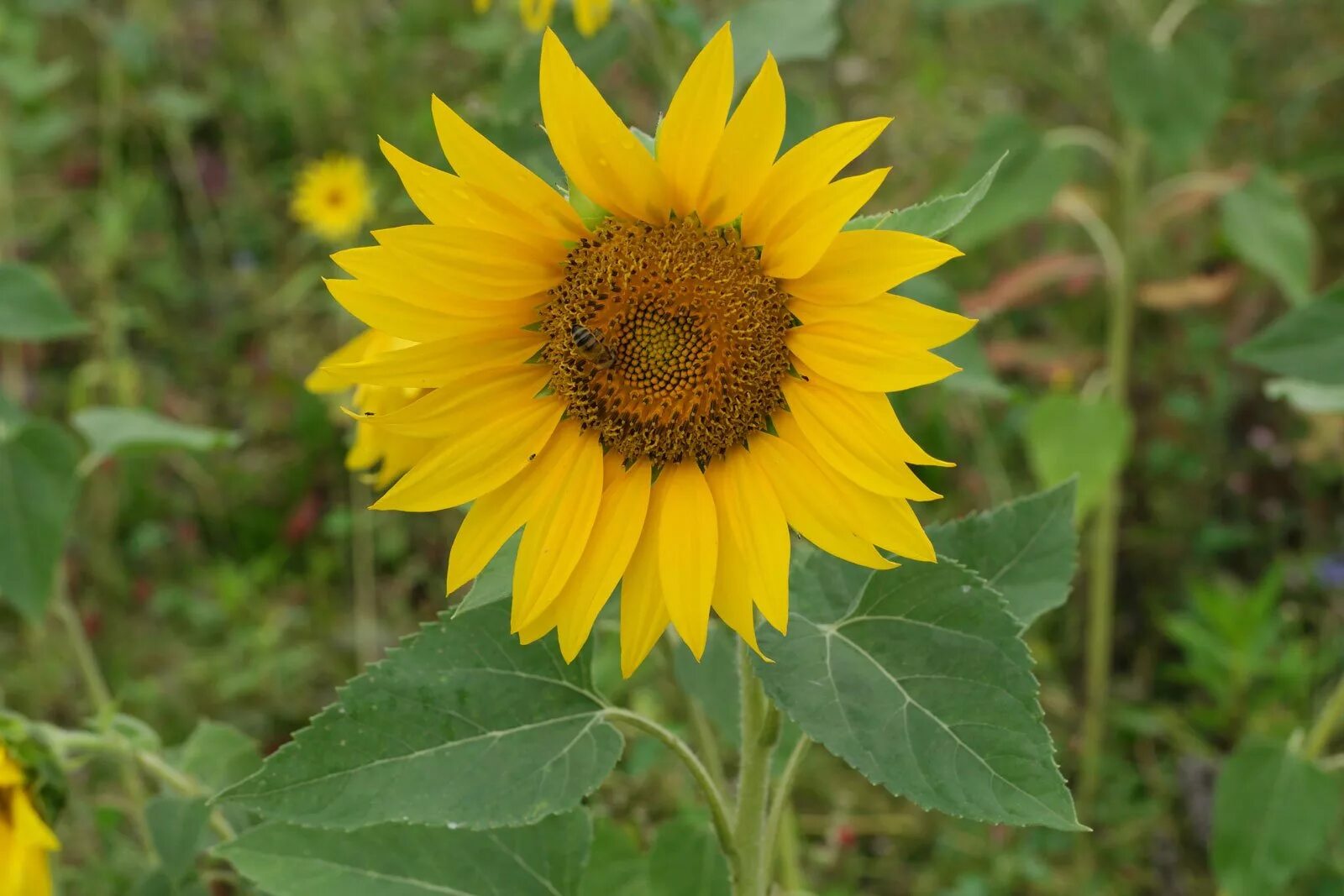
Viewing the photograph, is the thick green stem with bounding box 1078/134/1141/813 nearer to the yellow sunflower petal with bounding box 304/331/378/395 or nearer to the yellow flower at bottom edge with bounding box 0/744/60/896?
the yellow sunflower petal with bounding box 304/331/378/395

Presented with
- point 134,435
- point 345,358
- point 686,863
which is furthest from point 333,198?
point 686,863

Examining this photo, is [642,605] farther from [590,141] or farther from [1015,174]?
[1015,174]

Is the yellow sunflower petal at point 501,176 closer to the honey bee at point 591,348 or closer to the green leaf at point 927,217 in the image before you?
the honey bee at point 591,348

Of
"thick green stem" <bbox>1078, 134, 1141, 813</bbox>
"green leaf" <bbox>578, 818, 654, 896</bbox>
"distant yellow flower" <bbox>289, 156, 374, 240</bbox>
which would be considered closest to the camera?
"green leaf" <bbox>578, 818, 654, 896</bbox>

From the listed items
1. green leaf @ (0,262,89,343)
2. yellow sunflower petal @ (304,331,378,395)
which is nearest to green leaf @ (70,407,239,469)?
green leaf @ (0,262,89,343)

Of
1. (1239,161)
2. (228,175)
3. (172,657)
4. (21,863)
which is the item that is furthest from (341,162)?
(21,863)

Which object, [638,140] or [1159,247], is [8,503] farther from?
[1159,247]
